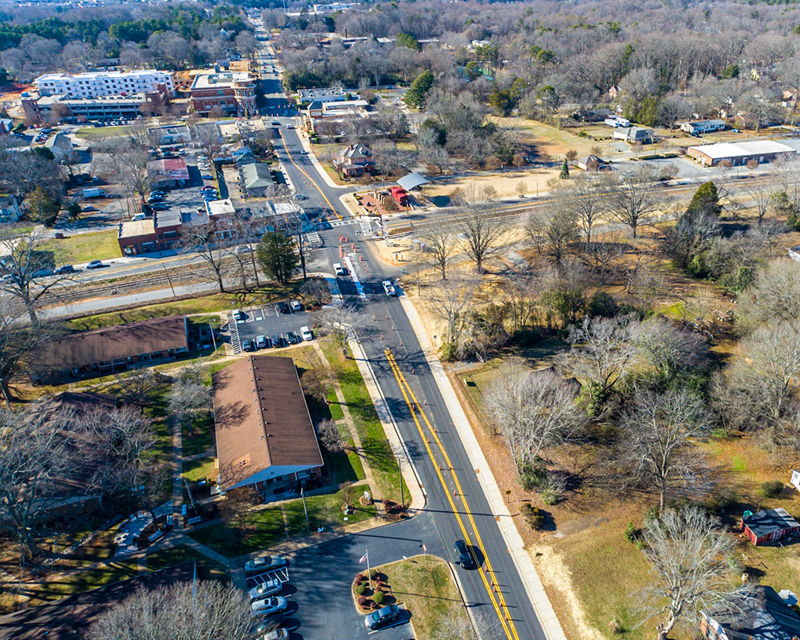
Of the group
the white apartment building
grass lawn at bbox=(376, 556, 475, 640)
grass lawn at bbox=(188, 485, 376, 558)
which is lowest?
grass lawn at bbox=(376, 556, 475, 640)

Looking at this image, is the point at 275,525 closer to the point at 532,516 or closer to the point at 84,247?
the point at 532,516

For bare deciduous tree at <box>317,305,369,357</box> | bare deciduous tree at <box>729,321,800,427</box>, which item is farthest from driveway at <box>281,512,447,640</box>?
bare deciduous tree at <box>729,321,800,427</box>

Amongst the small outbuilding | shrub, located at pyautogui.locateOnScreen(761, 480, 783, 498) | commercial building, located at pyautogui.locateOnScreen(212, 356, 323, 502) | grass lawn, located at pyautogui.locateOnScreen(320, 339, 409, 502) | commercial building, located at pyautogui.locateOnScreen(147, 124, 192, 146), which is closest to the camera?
the small outbuilding

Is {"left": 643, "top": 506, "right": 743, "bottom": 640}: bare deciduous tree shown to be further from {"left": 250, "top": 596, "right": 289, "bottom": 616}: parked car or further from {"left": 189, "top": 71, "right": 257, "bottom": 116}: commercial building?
{"left": 189, "top": 71, "right": 257, "bottom": 116}: commercial building

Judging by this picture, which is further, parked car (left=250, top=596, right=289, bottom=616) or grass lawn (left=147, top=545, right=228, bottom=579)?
grass lawn (left=147, top=545, right=228, bottom=579)

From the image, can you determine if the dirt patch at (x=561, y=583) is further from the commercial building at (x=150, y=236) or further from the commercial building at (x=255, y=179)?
the commercial building at (x=255, y=179)

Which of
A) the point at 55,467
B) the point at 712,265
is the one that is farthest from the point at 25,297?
the point at 712,265

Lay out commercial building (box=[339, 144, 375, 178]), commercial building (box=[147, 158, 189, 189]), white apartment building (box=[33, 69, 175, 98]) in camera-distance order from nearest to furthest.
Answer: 1. commercial building (box=[147, 158, 189, 189])
2. commercial building (box=[339, 144, 375, 178])
3. white apartment building (box=[33, 69, 175, 98])

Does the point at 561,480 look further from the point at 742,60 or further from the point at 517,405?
the point at 742,60

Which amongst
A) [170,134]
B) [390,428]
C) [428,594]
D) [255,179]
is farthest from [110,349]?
[170,134]
